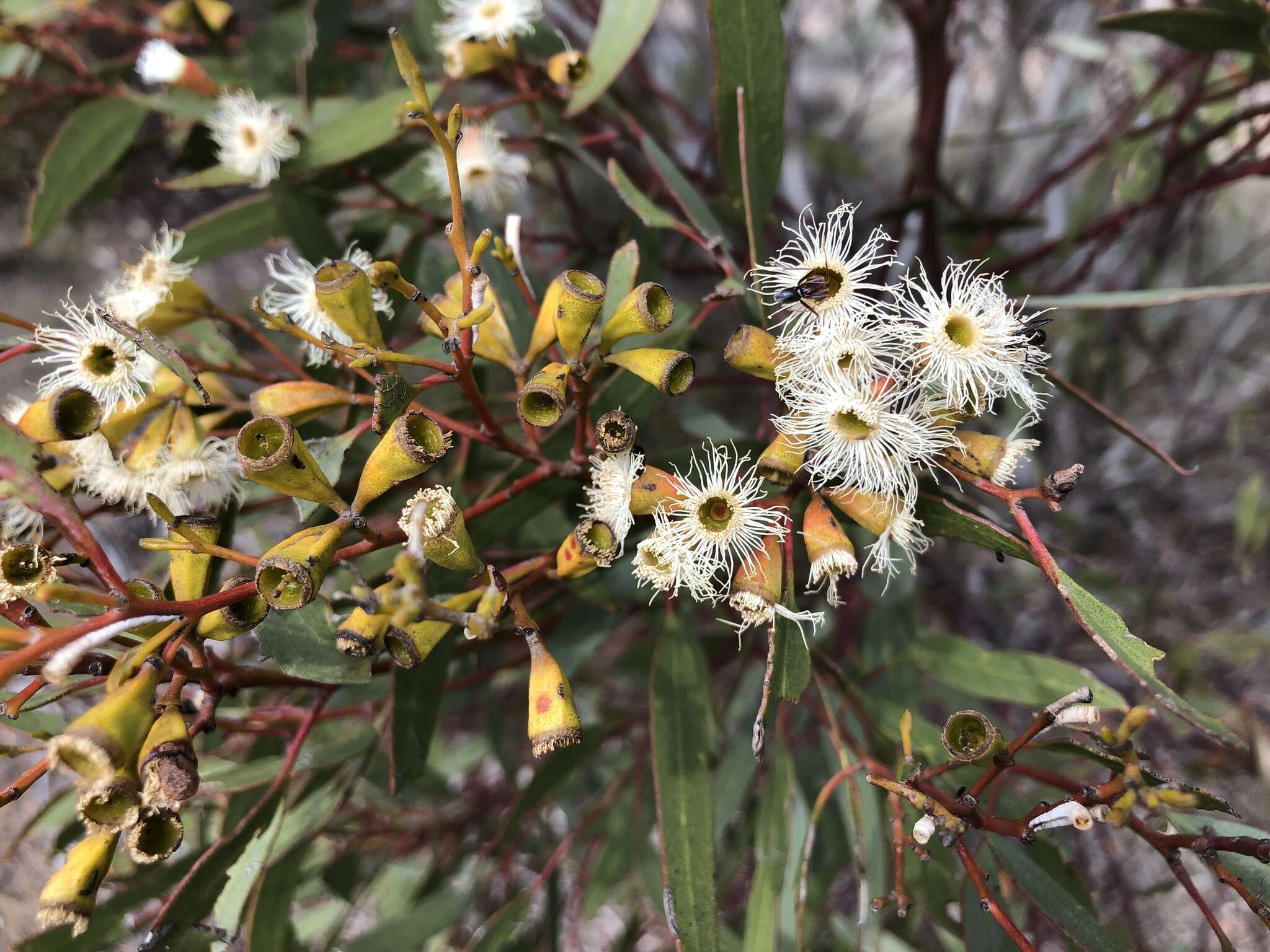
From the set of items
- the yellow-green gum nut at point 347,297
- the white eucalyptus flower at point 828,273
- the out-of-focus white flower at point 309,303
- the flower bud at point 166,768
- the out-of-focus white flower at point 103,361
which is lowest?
the flower bud at point 166,768

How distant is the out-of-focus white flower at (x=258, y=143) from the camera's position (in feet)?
3.29

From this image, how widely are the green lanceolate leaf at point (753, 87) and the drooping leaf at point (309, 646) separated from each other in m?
0.56

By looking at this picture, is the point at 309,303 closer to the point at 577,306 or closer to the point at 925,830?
the point at 577,306

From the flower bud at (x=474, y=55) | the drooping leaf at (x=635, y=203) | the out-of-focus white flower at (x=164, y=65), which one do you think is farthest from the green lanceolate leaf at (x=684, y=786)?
the out-of-focus white flower at (x=164, y=65)

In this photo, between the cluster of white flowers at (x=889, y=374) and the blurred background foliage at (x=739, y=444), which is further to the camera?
the blurred background foliage at (x=739, y=444)

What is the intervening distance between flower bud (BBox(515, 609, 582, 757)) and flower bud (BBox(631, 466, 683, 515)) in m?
0.13

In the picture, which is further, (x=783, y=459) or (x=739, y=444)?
(x=739, y=444)

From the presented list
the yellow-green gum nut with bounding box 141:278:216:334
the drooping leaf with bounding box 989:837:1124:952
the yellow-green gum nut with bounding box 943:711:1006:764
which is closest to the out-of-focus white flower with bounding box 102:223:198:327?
the yellow-green gum nut with bounding box 141:278:216:334

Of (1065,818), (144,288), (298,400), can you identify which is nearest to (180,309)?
(144,288)

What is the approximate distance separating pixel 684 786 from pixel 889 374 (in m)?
0.46

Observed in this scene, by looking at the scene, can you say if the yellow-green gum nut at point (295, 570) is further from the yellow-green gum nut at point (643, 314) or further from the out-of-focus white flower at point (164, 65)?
the out-of-focus white flower at point (164, 65)

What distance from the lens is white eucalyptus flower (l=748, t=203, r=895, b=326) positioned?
0.66m

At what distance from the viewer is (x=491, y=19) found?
3.23 ft

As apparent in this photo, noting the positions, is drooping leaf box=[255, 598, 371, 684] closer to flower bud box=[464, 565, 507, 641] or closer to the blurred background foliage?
the blurred background foliage
